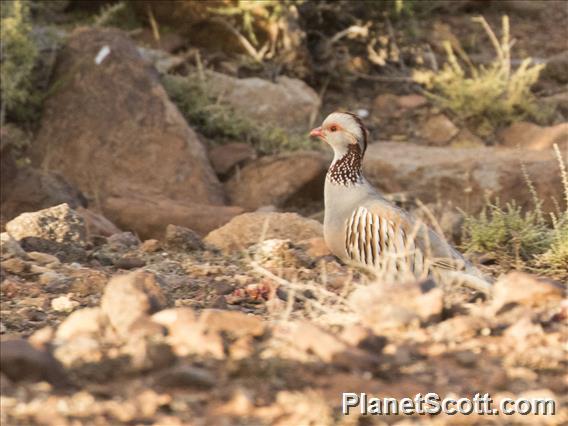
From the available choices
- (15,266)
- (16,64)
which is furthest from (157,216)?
(16,64)

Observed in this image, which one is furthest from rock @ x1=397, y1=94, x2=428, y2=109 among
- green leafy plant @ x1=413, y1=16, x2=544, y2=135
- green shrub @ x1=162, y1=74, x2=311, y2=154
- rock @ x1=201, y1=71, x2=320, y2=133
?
green shrub @ x1=162, y1=74, x2=311, y2=154

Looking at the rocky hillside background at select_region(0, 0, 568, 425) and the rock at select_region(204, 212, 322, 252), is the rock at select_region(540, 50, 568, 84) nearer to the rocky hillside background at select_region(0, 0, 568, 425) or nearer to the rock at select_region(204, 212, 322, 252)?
the rocky hillside background at select_region(0, 0, 568, 425)

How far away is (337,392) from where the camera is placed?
2.94 metres

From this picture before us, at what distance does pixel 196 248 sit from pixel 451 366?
10.4ft

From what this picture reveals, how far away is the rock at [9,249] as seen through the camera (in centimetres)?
548

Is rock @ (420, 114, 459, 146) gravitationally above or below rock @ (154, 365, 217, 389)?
above

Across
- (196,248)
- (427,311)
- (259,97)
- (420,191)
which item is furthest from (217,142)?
(427,311)

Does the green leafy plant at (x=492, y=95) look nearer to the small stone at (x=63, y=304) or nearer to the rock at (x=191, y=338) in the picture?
the small stone at (x=63, y=304)

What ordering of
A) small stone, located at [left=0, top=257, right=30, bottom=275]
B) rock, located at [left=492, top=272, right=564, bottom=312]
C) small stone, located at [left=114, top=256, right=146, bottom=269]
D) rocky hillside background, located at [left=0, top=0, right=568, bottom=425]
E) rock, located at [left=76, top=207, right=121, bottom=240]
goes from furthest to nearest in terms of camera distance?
rock, located at [left=76, top=207, right=121, bottom=240] < small stone, located at [left=114, top=256, right=146, bottom=269] < small stone, located at [left=0, top=257, right=30, bottom=275] < rock, located at [left=492, top=272, right=564, bottom=312] < rocky hillside background, located at [left=0, top=0, right=568, bottom=425]

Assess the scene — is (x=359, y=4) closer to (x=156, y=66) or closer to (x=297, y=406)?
(x=156, y=66)

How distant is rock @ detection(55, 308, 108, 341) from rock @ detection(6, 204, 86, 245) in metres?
2.58

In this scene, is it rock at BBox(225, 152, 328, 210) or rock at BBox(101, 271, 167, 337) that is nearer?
rock at BBox(101, 271, 167, 337)

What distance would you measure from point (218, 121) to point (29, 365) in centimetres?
770

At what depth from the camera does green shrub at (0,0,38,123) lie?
32.5 feet
